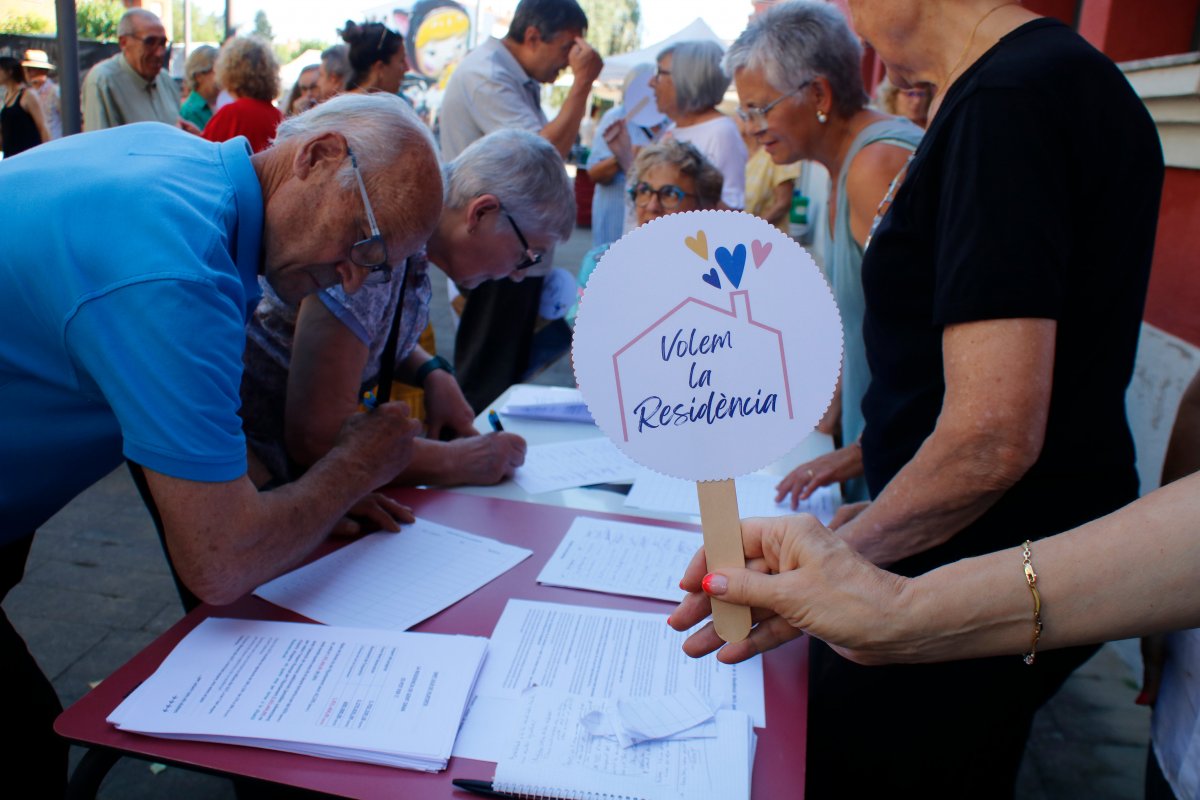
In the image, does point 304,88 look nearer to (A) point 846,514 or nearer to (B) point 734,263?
(A) point 846,514

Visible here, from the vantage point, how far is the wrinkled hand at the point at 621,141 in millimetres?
4809

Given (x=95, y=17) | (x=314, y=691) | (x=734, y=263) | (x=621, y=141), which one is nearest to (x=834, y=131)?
(x=734, y=263)

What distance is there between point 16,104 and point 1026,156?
7.57 meters

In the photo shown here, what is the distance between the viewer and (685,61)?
4.45 meters

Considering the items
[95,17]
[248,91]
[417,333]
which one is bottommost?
[417,333]

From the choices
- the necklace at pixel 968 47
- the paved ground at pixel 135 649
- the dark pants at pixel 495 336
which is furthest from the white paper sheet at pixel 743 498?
the dark pants at pixel 495 336

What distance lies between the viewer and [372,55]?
13.2 ft

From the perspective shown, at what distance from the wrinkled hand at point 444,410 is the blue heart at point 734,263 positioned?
5.12ft

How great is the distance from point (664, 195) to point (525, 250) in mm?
892

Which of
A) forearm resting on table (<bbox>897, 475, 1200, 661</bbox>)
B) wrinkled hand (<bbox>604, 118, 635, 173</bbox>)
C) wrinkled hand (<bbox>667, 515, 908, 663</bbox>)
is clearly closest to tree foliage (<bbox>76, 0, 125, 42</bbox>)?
wrinkled hand (<bbox>604, 118, 635, 173</bbox>)

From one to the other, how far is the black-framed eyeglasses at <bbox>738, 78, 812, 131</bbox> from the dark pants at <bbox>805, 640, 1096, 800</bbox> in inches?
52.8

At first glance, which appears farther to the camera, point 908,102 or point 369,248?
point 908,102

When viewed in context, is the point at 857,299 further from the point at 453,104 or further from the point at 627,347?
the point at 453,104

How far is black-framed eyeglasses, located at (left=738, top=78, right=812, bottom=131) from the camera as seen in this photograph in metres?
2.15
